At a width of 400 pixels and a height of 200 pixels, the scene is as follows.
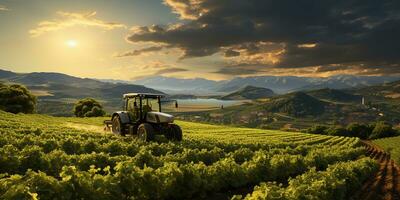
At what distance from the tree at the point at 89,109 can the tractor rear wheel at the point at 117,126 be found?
Result: 7951 cm

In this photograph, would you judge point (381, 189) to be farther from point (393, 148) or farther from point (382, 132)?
point (382, 132)

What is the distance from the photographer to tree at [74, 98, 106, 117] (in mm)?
108125

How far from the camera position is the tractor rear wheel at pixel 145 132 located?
27.5 meters

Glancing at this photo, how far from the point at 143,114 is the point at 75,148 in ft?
24.1

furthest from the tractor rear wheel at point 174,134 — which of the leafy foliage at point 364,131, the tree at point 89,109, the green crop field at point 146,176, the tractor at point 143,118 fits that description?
the leafy foliage at point 364,131

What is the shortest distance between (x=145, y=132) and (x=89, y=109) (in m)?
89.7

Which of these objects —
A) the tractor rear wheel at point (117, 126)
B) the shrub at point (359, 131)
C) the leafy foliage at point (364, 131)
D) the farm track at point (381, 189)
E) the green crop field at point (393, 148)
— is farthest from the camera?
the shrub at point (359, 131)

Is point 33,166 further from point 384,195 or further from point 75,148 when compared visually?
point 384,195

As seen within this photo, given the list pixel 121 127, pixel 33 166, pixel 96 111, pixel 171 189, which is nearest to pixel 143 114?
pixel 121 127

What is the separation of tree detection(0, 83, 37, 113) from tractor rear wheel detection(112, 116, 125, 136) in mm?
63075

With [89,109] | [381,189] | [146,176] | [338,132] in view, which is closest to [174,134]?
[381,189]

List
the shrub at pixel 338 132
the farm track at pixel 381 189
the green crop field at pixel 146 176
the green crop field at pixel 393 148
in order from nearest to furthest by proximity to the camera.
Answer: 1. the green crop field at pixel 146 176
2. the farm track at pixel 381 189
3. the green crop field at pixel 393 148
4. the shrub at pixel 338 132

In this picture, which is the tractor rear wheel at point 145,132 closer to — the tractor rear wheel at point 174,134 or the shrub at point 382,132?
the tractor rear wheel at point 174,134

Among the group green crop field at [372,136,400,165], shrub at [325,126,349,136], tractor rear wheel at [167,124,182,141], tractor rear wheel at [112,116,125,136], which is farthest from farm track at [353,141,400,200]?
shrub at [325,126,349,136]
